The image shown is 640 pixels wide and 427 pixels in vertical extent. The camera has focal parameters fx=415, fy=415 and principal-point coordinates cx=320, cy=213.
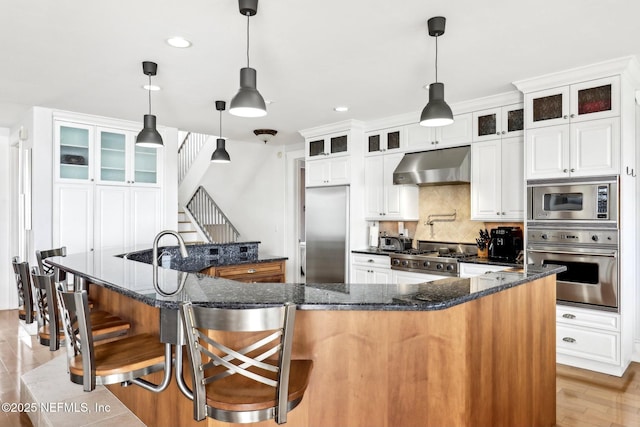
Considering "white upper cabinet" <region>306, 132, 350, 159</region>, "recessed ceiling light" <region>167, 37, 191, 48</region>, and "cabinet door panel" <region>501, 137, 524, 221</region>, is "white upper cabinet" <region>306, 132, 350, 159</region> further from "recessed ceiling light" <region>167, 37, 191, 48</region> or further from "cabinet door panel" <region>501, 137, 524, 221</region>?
"recessed ceiling light" <region>167, 37, 191, 48</region>

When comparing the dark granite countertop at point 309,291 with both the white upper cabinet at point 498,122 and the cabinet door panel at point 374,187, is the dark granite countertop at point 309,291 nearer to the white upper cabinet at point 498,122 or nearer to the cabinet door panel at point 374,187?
the white upper cabinet at point 498,122

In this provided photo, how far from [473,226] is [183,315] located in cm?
407

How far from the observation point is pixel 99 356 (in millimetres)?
1837

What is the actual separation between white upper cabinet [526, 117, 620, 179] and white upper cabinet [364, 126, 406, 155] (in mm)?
1637

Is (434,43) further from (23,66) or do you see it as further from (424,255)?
(23,66)

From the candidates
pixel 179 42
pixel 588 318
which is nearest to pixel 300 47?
pixel 179 42

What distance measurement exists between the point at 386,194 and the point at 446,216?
0.80m

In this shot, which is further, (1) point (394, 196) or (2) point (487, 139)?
(1) point (394, 196)

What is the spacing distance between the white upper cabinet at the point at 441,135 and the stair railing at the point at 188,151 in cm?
426

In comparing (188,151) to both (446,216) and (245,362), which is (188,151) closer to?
(446,216)

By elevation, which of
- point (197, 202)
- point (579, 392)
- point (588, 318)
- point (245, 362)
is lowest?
point (579, 392)

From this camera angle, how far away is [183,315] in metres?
1.46

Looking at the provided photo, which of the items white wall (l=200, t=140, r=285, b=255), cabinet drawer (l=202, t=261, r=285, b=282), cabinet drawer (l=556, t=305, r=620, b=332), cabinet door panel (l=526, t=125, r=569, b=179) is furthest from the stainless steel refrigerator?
cabinet drawer (l=556, t=305, r=620, b=332)

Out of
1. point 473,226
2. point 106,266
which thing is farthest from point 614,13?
point 106,266
